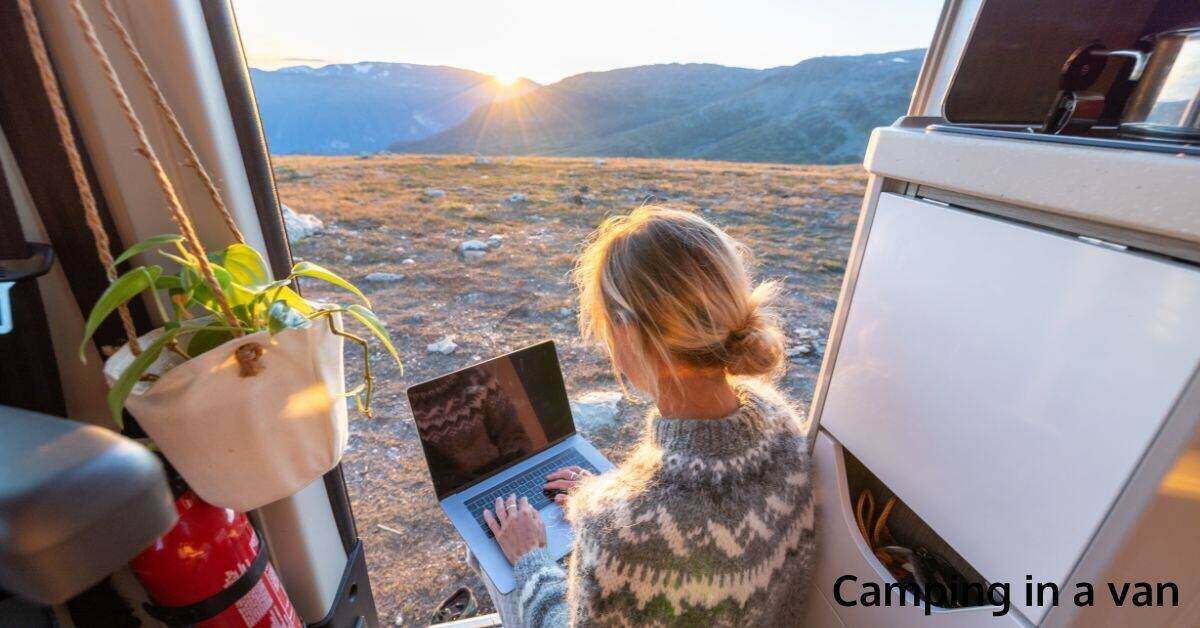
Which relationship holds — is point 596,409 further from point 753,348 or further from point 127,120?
point 127,120

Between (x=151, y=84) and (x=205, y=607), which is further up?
(x=151, y=84)

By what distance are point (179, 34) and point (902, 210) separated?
97cm

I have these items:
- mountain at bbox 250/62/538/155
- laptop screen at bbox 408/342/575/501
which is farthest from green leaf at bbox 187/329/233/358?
mountain at bbox 250/62/538/155

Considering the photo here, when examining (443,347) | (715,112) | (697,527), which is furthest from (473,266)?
(715,112)

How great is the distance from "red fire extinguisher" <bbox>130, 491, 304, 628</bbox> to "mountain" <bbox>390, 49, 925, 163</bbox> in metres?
21.9

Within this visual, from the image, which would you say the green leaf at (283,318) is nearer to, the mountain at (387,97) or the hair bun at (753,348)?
the hair bun at (753,348)

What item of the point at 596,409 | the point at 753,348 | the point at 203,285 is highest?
the point at 203,285

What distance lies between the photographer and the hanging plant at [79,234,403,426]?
52cm

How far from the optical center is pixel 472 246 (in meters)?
3.57

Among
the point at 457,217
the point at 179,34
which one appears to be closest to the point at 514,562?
the point at 179,34

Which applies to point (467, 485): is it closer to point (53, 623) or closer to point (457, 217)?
point (53, 623)

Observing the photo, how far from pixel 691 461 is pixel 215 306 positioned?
2.15 feet

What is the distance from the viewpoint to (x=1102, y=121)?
66 centimetres

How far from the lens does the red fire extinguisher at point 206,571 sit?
0.68 m
